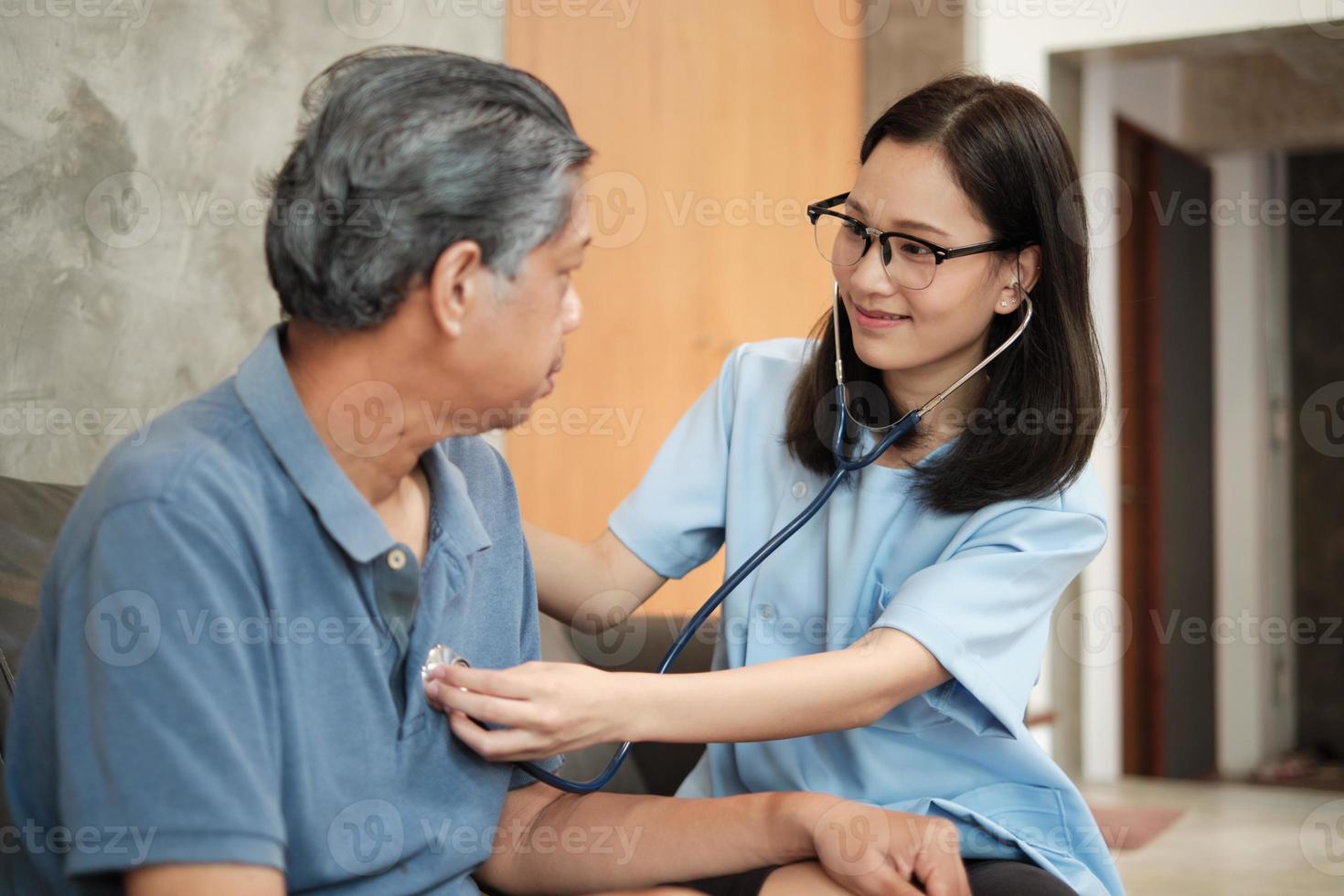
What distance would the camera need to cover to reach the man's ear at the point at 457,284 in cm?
102

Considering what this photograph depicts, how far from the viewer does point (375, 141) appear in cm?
100

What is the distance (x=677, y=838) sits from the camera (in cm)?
134

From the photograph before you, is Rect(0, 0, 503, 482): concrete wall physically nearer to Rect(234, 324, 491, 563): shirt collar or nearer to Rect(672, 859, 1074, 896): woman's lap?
Rect(234, 324, 491, 563): shirt collar

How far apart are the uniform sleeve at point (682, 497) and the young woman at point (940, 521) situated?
0.05 meters

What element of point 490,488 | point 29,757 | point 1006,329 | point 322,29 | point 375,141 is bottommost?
point 29,757

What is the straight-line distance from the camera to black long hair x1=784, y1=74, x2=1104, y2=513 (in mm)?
1448

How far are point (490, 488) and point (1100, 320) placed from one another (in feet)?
11.7

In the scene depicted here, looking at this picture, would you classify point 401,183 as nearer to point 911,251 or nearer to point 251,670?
point 251,670

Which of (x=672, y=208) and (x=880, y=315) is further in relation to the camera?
(x=672, y=208)

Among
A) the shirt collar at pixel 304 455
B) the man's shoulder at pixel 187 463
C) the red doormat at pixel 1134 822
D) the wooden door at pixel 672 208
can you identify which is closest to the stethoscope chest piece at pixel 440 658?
the shirt collar at pixel 304 455

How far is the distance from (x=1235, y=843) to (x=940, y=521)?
8.78ft

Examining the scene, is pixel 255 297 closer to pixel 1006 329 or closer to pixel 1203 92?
pixel 1006 329

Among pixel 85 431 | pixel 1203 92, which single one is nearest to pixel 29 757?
pixel 85 431

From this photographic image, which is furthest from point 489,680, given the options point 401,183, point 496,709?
point 401,183
